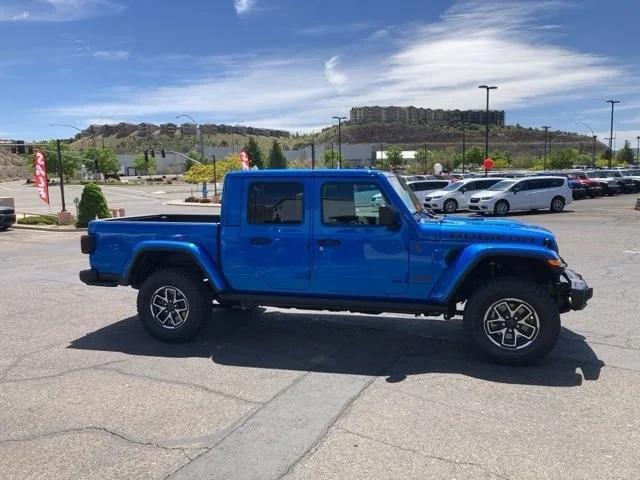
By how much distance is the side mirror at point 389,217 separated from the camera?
17.8 ft

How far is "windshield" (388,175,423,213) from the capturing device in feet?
18.6

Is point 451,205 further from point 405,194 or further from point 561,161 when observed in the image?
point 561,161

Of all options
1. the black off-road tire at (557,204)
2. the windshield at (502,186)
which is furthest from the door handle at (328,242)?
the black off-road tire at (557,204)

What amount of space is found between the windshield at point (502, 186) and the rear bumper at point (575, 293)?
66.9 feet

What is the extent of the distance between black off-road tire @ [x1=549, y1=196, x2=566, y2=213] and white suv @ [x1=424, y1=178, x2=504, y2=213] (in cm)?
254

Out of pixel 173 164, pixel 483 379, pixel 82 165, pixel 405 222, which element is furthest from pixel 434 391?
pixel 173 164

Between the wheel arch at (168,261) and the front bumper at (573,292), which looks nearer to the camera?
the front bumper at (573,292)

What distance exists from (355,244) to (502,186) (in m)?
21.6

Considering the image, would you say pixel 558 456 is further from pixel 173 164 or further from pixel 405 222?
pixel 173 164

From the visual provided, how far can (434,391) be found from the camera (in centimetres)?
474

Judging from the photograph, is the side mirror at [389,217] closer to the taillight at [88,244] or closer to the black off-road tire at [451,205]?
the taillight at [88,244]

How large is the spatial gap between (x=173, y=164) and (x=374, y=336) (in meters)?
157

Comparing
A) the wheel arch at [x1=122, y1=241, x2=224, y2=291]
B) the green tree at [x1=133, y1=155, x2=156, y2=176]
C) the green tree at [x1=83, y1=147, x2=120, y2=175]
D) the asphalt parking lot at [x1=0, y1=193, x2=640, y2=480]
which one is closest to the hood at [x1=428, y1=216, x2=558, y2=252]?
the asphalt parking lot at [x1=0, y1=193, x2=640, y2=480]

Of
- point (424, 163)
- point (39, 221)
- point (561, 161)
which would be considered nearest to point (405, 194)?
point (39, 221)
